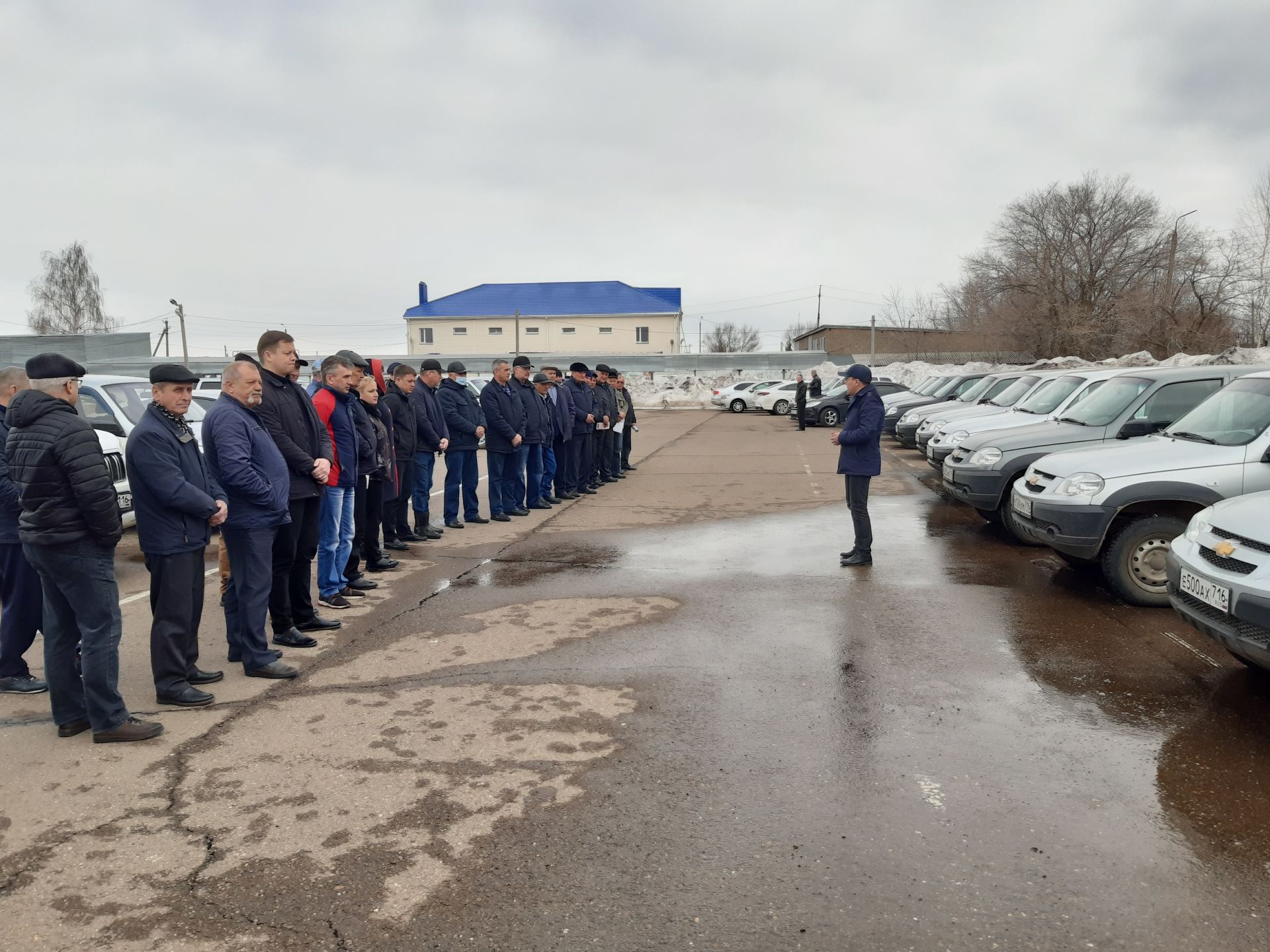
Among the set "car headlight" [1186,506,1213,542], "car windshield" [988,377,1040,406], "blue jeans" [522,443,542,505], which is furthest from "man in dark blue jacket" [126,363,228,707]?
"car windshield" [988,377,1040,406]

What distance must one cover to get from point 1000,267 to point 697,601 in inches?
1643

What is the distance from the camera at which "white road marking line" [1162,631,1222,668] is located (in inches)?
214

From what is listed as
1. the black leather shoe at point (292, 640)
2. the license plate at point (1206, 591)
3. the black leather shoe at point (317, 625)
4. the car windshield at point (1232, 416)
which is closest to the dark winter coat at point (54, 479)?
the black leather shoe at point (292, 640)

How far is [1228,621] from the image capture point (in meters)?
4.47

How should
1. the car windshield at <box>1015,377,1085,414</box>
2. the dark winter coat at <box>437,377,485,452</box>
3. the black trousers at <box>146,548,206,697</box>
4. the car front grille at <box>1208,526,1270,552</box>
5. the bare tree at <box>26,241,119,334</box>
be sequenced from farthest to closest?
the bare tree at <box>26,241,119,334</box>, the car windshield at <box>1015,377,1085,414</box>, the dark winter coat at <box>437,377,485,452</box>, the black trousers at <box>146,548,206,697</box>, the car front grille at <box>1208,526,1270,552</box>

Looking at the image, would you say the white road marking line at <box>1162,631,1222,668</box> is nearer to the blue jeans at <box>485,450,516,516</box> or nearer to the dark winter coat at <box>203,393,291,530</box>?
the dark winter coat at <box>203,393,291,530</box>

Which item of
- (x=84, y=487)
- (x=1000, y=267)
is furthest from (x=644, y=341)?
(x=84, y=487)

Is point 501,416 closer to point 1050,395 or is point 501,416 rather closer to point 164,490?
point 164,490

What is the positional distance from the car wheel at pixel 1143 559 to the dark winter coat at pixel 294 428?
5.89 metres

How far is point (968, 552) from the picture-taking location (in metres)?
8.83

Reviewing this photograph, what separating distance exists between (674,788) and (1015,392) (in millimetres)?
13792

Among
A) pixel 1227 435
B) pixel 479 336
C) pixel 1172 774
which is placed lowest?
pixel 1172 774

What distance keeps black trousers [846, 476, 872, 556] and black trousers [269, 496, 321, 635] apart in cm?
470

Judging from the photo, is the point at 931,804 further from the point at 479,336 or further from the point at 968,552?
the point at 479,336
